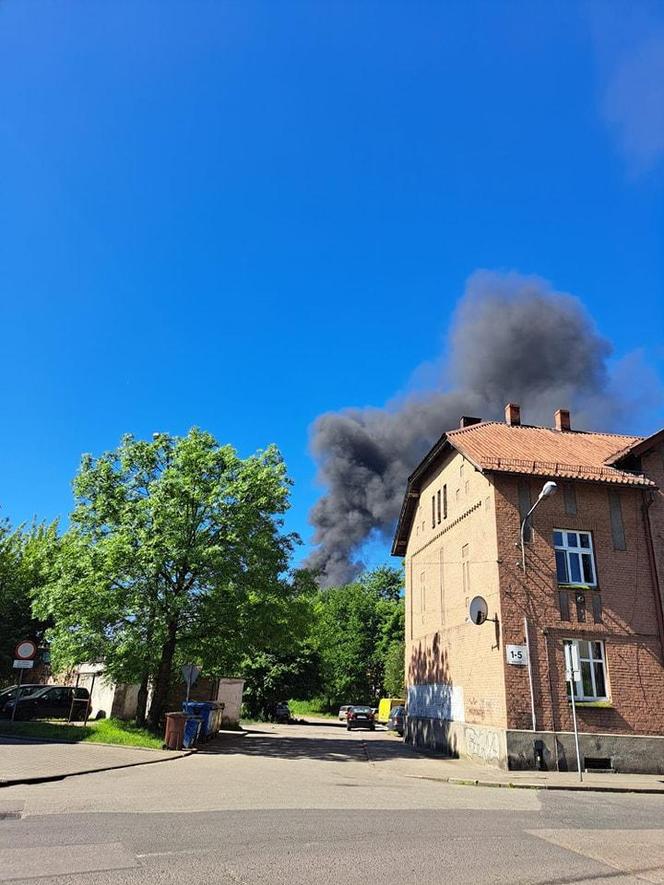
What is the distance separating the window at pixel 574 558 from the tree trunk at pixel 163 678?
1184cm

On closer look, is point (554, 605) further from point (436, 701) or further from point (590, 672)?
point (436, 701)

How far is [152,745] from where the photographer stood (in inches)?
677

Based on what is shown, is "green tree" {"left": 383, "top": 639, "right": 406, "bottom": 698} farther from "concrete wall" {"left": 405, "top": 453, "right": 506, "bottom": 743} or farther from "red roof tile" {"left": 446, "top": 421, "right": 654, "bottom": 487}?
"red roof tile" {"left": 446, "top": 421, "right": 654, "bottom": 487}

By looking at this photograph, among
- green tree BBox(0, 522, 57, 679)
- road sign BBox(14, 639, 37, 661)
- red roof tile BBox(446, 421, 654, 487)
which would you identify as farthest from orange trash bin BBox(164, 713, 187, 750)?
green tree BBox(0, 522, 57, 679)

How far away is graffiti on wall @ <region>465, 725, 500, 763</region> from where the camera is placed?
16.2m

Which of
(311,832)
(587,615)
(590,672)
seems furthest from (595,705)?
(311,832)

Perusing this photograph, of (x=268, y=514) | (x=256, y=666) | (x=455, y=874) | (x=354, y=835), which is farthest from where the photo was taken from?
(x=256, y=666)

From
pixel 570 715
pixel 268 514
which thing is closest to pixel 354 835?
pixel 570 715

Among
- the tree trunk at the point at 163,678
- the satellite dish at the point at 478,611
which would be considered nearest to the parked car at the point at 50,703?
the tree trunk at the point at 163,678

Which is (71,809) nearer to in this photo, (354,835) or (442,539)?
(354,835)

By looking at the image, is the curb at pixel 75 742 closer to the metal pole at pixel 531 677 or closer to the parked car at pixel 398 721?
the metal pole at pixel 531 677

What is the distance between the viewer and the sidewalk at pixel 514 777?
1304cm

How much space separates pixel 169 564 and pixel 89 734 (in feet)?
16.9

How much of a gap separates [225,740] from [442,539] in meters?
10.7
